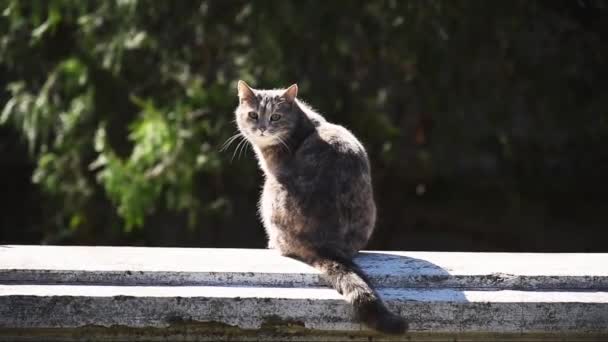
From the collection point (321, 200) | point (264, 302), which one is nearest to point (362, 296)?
point (264, 302)

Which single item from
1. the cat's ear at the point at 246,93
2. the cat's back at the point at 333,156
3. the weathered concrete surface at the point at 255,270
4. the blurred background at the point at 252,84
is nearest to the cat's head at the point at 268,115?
the cat's ear at the point at 246,93

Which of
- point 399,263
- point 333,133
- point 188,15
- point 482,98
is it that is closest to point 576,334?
point 399,263

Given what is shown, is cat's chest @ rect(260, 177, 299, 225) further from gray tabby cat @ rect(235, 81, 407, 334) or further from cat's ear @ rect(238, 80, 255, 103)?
cat's ear @ rect(238, 80, 255, 103)

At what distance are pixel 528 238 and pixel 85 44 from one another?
4646 millimetres

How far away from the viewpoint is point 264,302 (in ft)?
7.29

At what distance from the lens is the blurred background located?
5.86 meters

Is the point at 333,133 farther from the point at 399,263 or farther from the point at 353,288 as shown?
the point at 353,288

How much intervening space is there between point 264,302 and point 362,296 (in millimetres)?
297

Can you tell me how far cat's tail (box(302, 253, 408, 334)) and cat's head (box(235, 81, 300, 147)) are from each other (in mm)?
1109

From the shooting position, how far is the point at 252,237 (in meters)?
7.41

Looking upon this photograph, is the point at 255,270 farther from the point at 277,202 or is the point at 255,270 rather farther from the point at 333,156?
the point at 333,156

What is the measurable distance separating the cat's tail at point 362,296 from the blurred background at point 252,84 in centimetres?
348

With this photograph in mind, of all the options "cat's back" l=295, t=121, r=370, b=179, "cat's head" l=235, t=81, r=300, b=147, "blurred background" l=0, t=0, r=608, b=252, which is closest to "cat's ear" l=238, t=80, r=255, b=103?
"cat's head" l=235, t=81, r=300, b=147

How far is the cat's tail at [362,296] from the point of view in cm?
217
